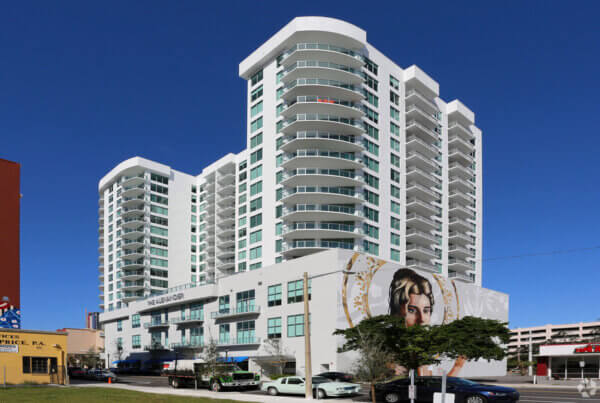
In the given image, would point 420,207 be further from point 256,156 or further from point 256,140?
point 256,140

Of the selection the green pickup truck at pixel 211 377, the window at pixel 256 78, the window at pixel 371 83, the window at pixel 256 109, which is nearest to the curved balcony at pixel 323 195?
the window at pixel 256 109

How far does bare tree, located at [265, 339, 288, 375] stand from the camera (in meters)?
67.9

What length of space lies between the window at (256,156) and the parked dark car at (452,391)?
57151mm

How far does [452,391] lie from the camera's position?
28.8m

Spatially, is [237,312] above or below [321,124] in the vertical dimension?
below

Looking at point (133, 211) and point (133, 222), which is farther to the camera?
point (133, 222)

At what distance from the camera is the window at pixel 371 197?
79875 mm

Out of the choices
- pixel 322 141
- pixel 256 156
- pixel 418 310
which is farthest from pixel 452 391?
pixel 256 156

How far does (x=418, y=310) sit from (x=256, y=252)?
25.2 m

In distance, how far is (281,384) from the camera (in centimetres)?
3997

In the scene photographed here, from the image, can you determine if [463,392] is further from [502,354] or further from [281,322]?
[281,322]

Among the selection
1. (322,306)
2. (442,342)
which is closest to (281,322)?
(322,306)

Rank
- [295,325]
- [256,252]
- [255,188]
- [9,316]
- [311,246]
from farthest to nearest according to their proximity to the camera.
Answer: [255,188]
[256,252]
[311,246]
[295,325]
[9,316]

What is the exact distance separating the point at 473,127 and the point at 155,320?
71.3 meters
